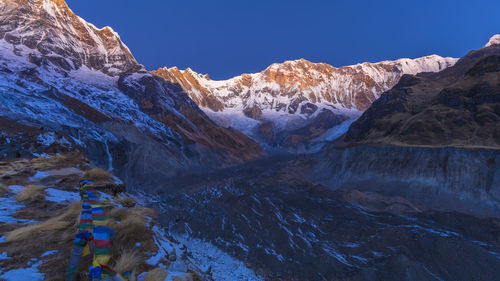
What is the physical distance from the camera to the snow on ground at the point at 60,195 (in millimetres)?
8453

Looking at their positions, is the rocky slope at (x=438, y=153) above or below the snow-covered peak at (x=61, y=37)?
below

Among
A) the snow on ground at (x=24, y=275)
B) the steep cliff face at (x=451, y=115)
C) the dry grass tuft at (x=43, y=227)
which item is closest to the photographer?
the snow on ground at (x=24, y=275)

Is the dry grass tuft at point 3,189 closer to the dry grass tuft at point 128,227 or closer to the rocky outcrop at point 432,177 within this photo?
the dry grass tuft at point 128,227

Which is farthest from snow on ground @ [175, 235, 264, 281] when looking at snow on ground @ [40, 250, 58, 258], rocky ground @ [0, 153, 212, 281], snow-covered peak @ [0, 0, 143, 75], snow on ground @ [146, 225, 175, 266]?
snow-covered peak @ [0, 0, 143, 75]

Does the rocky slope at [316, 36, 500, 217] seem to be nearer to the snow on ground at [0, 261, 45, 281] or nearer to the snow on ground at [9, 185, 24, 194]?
the snow on ground at [0, 261, 45, 281]

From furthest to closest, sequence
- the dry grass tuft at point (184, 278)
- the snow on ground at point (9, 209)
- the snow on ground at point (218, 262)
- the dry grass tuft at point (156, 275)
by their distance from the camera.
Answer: the snow on ground at point (218, 262), the snow on ground at point (9, 209), the dry grass tuft at point (184, 278), the dry grass tuft at point (156, 275)

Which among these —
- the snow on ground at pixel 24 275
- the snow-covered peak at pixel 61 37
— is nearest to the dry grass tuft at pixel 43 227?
the snow on ground at pixel 24 275

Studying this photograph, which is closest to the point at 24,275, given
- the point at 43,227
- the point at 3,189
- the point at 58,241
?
the point at 58,241

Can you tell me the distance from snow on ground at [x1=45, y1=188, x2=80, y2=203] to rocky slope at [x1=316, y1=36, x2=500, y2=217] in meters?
40.4

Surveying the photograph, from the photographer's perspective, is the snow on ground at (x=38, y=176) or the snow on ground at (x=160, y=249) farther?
the snow on ground at (x=38, y=176)

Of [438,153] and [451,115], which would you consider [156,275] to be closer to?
[438,153]

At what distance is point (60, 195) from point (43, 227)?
13.6ft

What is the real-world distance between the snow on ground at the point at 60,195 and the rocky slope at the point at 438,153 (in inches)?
1590

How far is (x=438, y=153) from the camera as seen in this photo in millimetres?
41406
